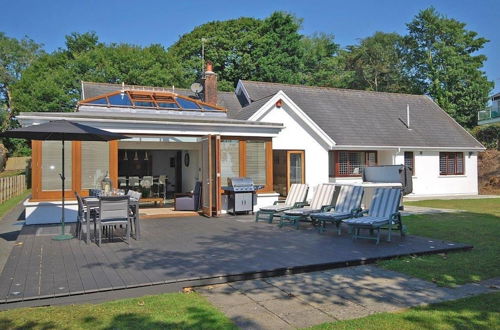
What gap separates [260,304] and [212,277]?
3.79 ft

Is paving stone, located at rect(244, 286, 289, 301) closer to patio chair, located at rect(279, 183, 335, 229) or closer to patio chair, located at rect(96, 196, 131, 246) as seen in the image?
patio chair, located at rect(96, 196, 131, 246)

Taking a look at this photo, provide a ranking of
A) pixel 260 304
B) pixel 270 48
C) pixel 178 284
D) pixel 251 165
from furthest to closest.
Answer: pixel 270 48
pixel 251 165
pixel 178 284
pixel 260 304

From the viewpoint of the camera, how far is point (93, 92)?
20.0m

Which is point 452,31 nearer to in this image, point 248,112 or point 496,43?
point 496,43

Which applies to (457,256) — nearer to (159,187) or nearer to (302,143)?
(302,143)

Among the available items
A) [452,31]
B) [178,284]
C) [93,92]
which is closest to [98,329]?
[178,284]

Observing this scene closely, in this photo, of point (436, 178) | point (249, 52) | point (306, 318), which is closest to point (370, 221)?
point (306, 318)

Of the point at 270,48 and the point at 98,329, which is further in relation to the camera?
the point at 270,48

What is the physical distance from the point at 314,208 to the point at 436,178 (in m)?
14.6

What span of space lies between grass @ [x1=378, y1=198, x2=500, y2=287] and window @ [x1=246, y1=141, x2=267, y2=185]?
4.99m

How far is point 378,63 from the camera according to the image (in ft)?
158

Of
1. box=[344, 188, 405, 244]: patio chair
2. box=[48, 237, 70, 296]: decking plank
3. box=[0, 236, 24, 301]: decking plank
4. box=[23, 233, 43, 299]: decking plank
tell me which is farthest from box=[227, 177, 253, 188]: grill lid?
box=[0, 236, 24, 301]: decking plank

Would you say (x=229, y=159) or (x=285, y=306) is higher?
(x=229, y=159)

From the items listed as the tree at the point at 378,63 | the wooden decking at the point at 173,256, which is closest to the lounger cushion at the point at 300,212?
the wooden decking at the point at 173,256
